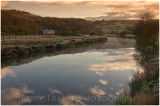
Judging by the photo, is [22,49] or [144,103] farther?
[22,49]

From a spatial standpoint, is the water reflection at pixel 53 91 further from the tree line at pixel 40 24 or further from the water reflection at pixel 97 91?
the tree line at pixel 40 24

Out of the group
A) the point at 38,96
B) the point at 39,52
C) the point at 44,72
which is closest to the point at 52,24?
the point at 39,52

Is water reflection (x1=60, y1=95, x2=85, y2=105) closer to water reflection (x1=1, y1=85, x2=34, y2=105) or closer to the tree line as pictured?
water reflection (x1=1, y1=85, x2=34, y2=105)

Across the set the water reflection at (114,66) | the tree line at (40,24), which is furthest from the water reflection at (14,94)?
the tree line at (40,24)

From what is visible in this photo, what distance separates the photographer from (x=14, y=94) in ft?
36.3

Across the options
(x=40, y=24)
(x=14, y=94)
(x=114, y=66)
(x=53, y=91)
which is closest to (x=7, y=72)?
(x=14, y=94)

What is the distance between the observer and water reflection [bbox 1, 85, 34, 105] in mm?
9855

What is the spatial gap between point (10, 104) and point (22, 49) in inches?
687

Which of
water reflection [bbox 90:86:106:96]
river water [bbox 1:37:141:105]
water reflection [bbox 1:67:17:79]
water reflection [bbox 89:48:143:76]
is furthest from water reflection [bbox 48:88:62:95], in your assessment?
water reflection [bbox 1:67:17:79]

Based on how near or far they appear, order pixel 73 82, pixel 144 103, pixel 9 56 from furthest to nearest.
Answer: pixel 9 56, pixel 73 82, pixel 144 103

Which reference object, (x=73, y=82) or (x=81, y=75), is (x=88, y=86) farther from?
(x=81, y=75)

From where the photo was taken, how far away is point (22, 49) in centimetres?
2630

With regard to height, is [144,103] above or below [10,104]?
above

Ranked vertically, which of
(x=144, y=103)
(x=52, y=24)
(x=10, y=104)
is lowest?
(x=10, y=104)
